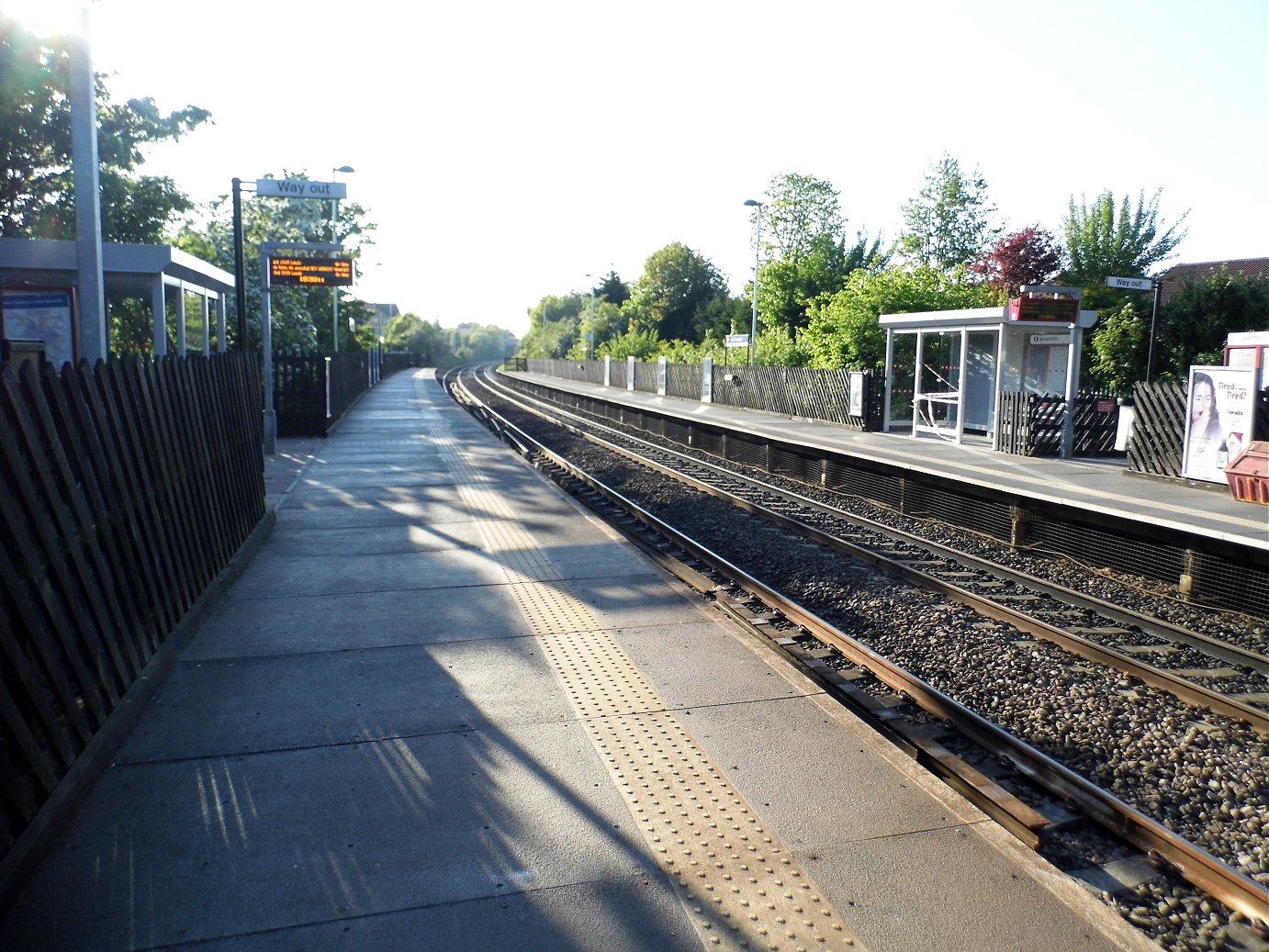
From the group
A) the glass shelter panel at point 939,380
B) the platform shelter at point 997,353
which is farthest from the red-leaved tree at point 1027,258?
the platform shelter at point 997,353

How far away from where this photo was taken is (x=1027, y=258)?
42938 millimetres

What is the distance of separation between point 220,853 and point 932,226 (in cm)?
6347

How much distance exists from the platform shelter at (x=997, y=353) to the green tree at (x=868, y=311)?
7.24m

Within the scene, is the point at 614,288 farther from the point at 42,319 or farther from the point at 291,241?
the point at 42,319

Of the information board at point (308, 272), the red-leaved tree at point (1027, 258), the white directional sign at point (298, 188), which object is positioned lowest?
the information board at point (308, 272)

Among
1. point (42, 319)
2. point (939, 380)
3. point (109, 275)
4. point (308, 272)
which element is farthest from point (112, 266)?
point (939, 380)

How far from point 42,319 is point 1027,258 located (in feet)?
131

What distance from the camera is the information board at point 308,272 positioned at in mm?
19906

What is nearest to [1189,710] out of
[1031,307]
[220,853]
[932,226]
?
[220,853]

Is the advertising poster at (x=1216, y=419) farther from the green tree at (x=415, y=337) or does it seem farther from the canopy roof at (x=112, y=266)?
the green tree at (x=415, y=337)

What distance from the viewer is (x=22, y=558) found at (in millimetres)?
3838

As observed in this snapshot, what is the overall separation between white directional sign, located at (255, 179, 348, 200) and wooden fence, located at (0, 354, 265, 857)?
27.7ft

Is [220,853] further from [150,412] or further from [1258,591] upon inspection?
[1258,591]

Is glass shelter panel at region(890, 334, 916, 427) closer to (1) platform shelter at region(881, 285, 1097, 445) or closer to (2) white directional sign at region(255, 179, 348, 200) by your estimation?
(1) platform shelter at region(881, 285, 1097, 445)
